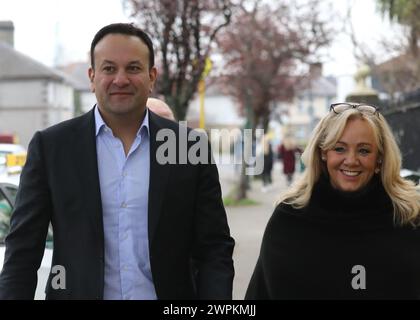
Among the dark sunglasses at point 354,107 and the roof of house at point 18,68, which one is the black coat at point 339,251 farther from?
the roof of house at point 18,68

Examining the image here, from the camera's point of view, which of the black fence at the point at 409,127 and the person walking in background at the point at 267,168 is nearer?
the black fence at the point at 409,127

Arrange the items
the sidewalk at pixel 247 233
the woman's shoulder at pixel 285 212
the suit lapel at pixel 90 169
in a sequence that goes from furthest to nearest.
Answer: the sidewalk at pixel 247 233, the woman's shoulder at pixel 285 212, the suit lapel at pixel 90 169

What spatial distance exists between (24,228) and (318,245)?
1238 mm

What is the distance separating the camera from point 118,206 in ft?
9.07

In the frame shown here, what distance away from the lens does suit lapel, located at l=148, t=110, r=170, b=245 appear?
9.02 feet

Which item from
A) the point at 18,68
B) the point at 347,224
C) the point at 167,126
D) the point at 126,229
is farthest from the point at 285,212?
the point at 18,68

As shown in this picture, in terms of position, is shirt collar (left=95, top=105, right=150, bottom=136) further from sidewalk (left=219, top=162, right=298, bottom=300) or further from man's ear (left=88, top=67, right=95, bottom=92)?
sidewalk (left=219, top=162, right=298, bottom=300)

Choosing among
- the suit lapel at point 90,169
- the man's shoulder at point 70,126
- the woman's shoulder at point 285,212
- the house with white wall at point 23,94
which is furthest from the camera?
the house with white wall at point 23,94

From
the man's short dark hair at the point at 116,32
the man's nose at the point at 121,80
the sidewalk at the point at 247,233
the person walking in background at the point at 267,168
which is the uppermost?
the man's short dark hair at the point at 116,32

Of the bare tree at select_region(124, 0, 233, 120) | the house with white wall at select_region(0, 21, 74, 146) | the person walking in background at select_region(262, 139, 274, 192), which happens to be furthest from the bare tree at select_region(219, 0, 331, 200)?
the house with white wall at select_region(0, 21, 74, 146)

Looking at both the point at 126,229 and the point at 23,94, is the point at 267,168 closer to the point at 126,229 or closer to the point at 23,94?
the point at 126,229

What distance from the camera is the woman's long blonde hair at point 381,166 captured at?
3.09 m

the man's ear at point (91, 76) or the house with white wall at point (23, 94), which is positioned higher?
the house with white wall at point (23, 94)

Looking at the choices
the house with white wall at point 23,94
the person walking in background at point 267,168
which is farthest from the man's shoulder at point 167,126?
the house with white wall at point 23,94
